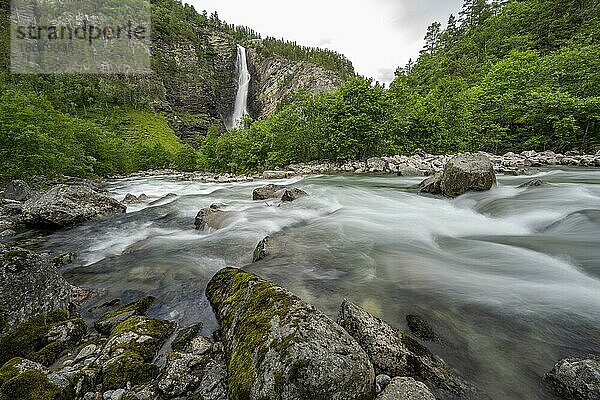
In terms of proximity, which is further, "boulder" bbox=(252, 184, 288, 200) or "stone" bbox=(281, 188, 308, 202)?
"boulder" bbox=(252, 184, 288, 200)

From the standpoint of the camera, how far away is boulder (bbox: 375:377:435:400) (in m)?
1.99

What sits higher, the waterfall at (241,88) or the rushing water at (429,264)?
the waterfall at (241,88)

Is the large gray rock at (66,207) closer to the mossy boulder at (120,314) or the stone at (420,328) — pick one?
the mossy boulder at (120,314)

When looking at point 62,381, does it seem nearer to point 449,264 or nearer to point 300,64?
point 449,264

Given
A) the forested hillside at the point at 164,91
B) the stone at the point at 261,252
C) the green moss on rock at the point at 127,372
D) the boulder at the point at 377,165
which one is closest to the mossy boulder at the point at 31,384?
the green moss on rock at the point at 127,372

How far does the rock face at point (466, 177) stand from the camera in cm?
947

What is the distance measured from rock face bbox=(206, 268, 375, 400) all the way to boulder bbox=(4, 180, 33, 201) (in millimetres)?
14256

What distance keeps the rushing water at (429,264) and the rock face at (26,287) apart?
69 cm

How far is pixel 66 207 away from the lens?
27.0ft

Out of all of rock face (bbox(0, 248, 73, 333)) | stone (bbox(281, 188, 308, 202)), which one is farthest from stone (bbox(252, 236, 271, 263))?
stone (bbox(281, 188, 308, 202))

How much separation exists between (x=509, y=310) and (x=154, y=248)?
20.7 ft

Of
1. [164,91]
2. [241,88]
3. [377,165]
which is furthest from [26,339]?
[241,88]

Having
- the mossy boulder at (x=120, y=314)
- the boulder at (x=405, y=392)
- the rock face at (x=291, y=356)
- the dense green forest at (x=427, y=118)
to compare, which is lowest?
the mossy boulder at (x=120, y=314)

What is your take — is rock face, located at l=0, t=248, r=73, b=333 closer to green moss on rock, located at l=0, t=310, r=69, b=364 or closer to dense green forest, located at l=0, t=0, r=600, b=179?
green moss on rock, located at l=0, t=310, r=69, b=364
